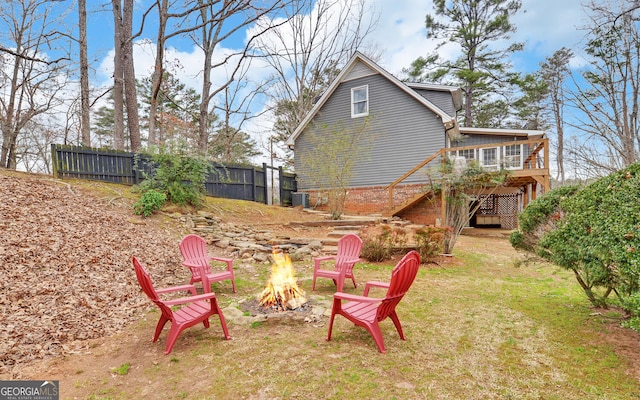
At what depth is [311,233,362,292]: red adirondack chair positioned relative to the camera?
15.1ft

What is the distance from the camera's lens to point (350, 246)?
16.7ft

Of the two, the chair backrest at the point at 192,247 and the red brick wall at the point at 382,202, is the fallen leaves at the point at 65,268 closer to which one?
the chair backrest at the point at 192,247

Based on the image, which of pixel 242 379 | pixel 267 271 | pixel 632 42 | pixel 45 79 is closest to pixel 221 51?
pixel 45 79

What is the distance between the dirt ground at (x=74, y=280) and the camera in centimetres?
277

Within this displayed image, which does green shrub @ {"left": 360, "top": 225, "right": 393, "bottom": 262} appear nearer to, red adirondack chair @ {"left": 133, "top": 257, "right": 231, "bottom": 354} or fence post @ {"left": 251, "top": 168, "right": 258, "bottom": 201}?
red adirondack chair @ {"left": 133, "top": 257, "right": 231, "bottom": 354}

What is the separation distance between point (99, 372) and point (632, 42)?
1126 centimetres

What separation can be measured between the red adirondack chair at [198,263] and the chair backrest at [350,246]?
182cm

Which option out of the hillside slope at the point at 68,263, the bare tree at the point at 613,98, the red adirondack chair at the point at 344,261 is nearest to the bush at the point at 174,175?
the hillside slope at the point at 68,263

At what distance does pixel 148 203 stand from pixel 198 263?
3.95 meters

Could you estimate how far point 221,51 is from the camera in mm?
15859

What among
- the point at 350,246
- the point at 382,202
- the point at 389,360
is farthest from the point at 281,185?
the point at 389,360

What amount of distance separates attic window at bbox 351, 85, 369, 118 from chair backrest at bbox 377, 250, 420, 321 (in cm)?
1230

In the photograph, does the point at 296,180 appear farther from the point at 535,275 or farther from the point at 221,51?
the point at 535,275

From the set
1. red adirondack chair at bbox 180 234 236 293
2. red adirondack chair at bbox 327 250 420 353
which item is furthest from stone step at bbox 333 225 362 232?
red adirondack chair at bbox 327 250 420 353
